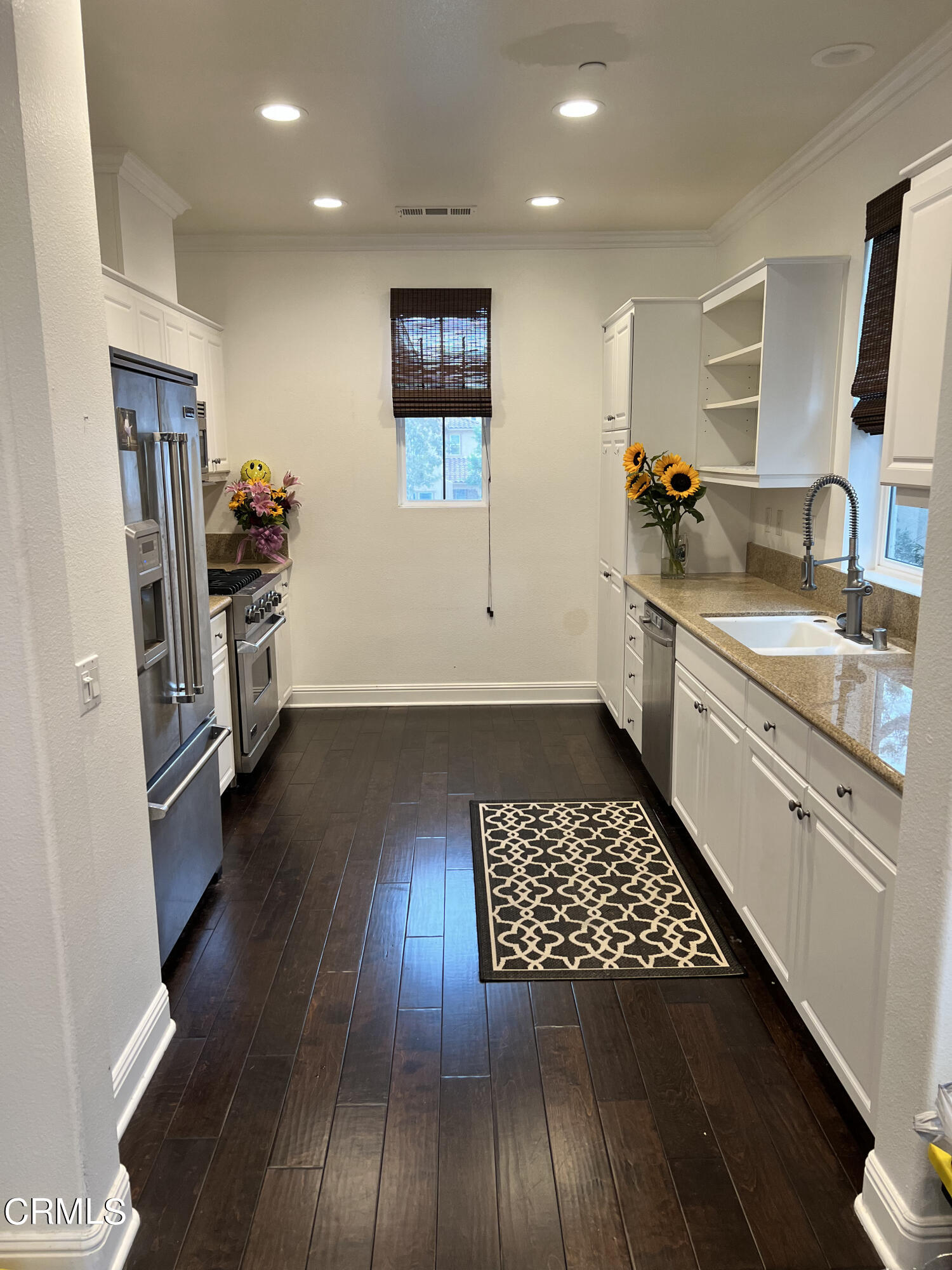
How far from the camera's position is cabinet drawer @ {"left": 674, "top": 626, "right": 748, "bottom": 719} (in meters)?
2.85

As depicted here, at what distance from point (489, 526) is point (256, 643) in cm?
180

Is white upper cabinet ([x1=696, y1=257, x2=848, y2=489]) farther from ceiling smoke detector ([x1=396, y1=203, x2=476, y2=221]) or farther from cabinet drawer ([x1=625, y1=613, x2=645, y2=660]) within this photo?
ceiling smoke detector ([x1=396, y1=203, x2=476, y2=221])

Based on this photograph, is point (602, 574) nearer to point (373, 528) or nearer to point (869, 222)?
point (373, 528)

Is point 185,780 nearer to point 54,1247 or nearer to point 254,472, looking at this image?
point 54,1247

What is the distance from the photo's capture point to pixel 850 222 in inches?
139

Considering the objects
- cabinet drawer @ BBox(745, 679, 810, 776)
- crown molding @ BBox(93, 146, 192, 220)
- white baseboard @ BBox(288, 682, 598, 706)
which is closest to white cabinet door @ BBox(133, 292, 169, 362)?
crown molding @ BBox(93, 146, 192, 220)

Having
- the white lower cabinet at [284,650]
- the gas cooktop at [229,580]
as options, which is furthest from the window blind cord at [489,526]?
the gas cooktop at [229,580]

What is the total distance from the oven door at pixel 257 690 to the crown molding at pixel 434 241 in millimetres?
2161

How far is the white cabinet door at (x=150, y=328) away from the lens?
12.5 ft

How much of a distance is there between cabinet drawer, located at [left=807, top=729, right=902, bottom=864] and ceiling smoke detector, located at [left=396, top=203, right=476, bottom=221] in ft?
11.6

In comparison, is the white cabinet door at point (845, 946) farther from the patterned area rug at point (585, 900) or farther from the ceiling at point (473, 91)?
the ceiling at point (473, 91)

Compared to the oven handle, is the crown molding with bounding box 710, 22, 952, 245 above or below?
above

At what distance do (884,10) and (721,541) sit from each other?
8.99 ft

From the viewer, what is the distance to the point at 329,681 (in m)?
5.80
